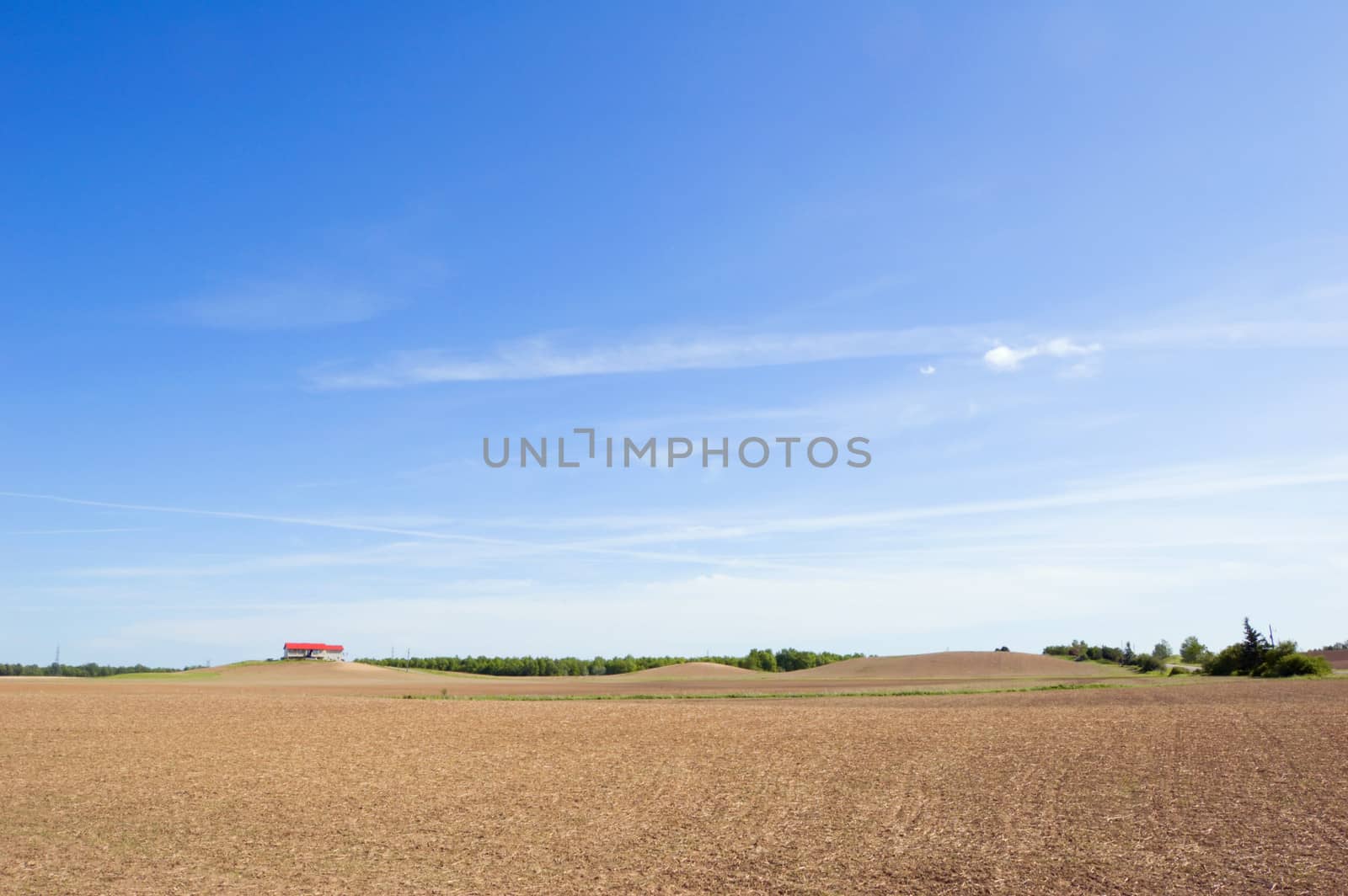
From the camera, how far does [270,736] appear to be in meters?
29.3

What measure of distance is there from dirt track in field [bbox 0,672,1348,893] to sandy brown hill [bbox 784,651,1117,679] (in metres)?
61.2

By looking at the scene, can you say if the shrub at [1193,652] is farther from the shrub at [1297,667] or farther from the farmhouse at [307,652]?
the farmhouse at [307,652]

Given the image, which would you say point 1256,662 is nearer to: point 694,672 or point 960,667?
point 960,667

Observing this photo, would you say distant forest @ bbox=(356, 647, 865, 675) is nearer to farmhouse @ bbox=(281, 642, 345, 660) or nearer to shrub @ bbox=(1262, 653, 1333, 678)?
farmhouse @ bbox=(281, 642, 345, 660)

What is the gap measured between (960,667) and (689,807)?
286ft

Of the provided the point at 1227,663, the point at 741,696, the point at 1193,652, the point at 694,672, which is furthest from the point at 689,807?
the point at 1193,652

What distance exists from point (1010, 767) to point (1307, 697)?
28.5 m

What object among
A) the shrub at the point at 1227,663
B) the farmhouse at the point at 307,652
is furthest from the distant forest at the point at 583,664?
the shrub at the point at 1227,663

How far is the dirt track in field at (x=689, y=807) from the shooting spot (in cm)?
1256

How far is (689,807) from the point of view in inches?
678

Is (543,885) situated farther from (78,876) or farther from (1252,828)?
(1252,828)

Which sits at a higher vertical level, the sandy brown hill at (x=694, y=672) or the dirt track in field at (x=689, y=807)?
the dirt track in field at (x=689, y=807)

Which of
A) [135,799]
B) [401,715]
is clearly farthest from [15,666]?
[135,799]

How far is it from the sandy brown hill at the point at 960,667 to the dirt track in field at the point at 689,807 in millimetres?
61213
